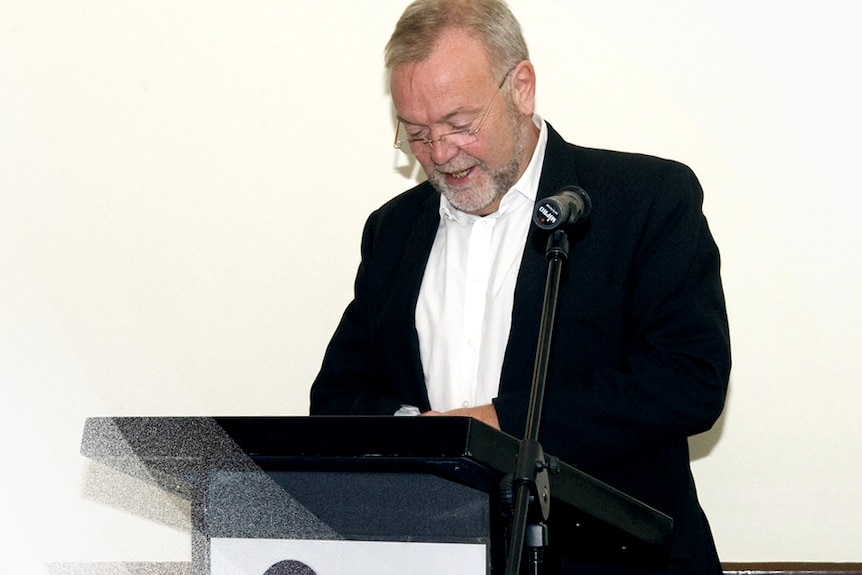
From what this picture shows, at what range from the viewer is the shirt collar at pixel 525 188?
2.10 meters

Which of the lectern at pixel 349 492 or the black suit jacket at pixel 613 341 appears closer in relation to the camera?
the lectern at pixel 349 492

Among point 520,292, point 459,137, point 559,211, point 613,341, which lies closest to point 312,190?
point 459,137

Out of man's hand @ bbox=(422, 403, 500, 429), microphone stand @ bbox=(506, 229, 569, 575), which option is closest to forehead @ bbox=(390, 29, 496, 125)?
man's hand @ bbox=(422, 403, 500, 429)

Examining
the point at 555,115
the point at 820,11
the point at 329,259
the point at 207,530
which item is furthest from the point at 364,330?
the point at 820,11

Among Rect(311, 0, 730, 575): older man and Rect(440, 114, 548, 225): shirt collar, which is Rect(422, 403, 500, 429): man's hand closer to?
Rect(311, 0, 730, 575): older man

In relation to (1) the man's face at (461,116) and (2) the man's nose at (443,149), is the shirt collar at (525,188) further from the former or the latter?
(2) the man's nose at (443,149)

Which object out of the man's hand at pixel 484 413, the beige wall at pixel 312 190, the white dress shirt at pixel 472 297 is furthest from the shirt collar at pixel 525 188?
the man's hand at pixel 484 413

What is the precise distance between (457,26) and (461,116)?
0.54 ft

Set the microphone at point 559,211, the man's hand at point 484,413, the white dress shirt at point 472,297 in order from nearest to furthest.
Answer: the microphone at point 559,211 → the man's hand at point 484,413 → the white dress shirt at point 472,297

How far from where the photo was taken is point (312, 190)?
8.45 feet

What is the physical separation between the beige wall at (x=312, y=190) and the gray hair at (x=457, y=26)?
365 millimetres

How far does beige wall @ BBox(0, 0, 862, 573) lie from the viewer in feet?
7.48

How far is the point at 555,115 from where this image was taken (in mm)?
2443

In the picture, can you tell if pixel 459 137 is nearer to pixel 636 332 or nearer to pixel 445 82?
pixel 445 82
